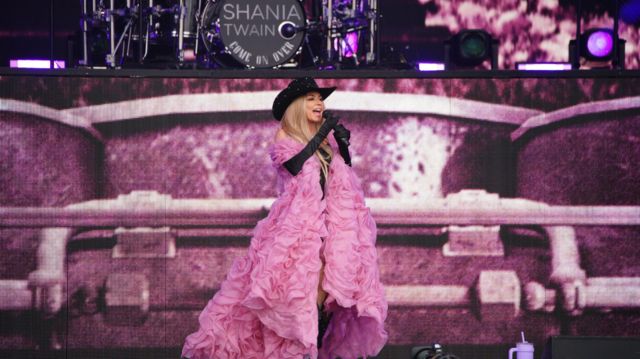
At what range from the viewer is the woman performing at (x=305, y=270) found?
184 inches

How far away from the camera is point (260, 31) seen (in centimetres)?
689

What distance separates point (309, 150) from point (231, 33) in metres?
2.27

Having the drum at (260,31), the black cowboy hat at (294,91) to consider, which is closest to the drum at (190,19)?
the drum at (260,31)

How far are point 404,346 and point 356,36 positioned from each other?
6.89 feet

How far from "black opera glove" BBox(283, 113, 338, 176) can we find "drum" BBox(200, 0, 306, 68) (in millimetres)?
2106

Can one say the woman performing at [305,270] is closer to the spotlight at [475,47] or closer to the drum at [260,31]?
the drum at [260,31]

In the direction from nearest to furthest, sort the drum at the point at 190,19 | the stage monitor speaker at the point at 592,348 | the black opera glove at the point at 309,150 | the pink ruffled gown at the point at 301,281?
the pink ruffled gown at the point at 301,281 → the black opera glove at the point at 309,150 → the stage monitor speaker at the point at 592,348 → the drum at the point at 190,19

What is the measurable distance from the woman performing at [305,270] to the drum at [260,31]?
184 cm

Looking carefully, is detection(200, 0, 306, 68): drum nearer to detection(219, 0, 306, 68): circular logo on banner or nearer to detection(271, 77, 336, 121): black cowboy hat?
detection(219, 0, 306, 68): circular logo on banner

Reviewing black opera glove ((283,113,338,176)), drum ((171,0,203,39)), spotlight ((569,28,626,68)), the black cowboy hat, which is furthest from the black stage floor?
black opera glove ((283,113,338,176))

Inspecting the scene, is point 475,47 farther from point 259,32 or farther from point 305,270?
point 305,270

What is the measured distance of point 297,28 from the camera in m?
6.91

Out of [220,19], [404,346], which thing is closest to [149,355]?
[404,346]

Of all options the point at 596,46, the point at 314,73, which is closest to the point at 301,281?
the point at 314,73
